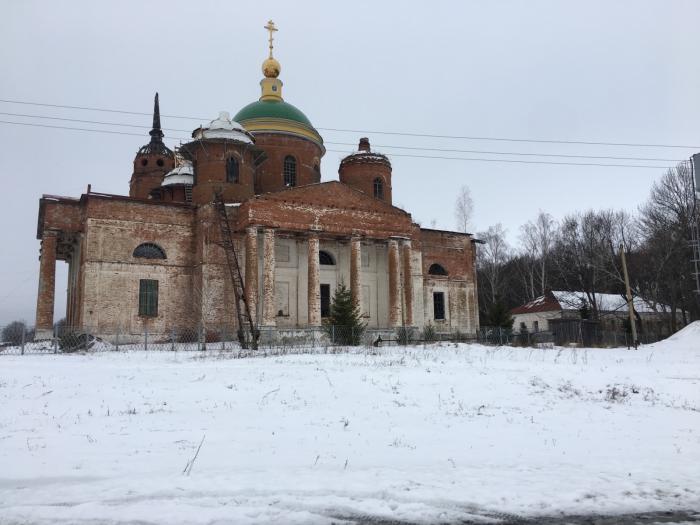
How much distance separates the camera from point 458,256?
36.3 m

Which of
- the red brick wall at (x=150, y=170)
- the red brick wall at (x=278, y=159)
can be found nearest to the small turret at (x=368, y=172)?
the red brick wall at (x=278, y=159)

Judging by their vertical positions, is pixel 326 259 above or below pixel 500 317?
above

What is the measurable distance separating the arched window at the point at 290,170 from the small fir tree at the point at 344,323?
987 cm

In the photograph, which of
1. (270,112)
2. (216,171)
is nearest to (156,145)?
(270,112)

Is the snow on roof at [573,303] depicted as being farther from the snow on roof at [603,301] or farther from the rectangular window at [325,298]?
the rectangular window at [325,298]

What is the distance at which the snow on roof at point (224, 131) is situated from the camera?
30297mm

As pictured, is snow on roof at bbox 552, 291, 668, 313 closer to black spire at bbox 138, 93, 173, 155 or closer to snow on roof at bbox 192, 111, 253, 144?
snow on roof at bbox 192, 111, 253, 144

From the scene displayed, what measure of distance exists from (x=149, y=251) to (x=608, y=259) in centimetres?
3102

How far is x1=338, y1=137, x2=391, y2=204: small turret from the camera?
35.9m

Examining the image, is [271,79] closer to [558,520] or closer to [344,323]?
[344,323]

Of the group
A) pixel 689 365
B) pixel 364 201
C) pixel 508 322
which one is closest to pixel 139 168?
pixel 364 201

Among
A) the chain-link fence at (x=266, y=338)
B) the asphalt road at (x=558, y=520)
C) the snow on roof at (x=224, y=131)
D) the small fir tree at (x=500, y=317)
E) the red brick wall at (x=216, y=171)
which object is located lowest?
the asphalt road at (x=558, y=520)

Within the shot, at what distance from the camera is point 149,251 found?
1088 inches

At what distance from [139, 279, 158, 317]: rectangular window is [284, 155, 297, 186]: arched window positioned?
10.3m
